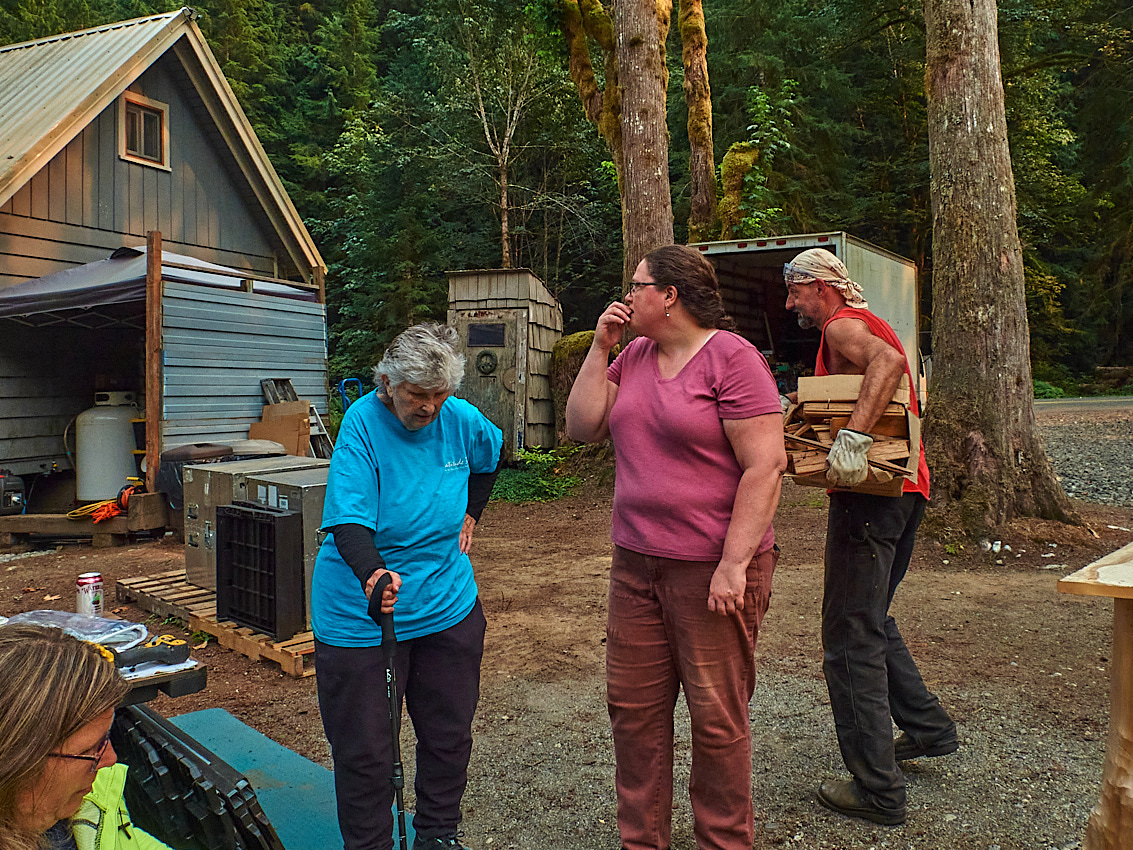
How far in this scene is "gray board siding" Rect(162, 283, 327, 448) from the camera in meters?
9.44

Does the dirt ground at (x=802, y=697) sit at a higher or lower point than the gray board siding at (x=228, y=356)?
lower

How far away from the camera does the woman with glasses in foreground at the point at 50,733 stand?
1427 mm

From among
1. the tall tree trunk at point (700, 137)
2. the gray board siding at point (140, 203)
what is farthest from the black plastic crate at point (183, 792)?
the tall tree trunk at point (700, 137)

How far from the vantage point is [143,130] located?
1145 centimetres

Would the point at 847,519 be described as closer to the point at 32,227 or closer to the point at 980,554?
the point at 980,554

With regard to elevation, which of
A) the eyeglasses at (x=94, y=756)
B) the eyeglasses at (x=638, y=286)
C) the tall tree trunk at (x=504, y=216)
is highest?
the tall tree trunk at (x=504, y=216)

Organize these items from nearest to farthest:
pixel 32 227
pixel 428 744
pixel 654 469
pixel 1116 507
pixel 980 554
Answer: pixel 654 469
pixel 428 744
pixel 980 554
pixel 1116 507
pixel 32 227

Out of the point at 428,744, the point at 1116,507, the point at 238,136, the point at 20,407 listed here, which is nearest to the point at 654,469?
the point at 428,744

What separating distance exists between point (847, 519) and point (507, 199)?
19.9 metres

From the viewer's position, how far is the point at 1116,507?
8.70 meters

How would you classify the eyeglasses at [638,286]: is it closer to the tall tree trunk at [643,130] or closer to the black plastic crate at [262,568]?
the black plastic crate at [262,568]

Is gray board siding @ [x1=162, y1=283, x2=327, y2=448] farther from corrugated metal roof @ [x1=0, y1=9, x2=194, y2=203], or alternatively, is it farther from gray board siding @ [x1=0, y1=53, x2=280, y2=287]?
corrugated metal roof @ [x1=0, y1=9, x2=194, y2=203]

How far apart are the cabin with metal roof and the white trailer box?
222 inches

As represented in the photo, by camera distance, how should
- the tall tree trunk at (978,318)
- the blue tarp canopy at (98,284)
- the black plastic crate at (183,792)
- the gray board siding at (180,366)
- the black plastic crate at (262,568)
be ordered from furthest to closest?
the gray board siding at (180,366), the blue tarp canopy at (98,284), the tall tree trunk at (978,318), the black plastic crate at (262,568), the black plastic crate at (183,792)
